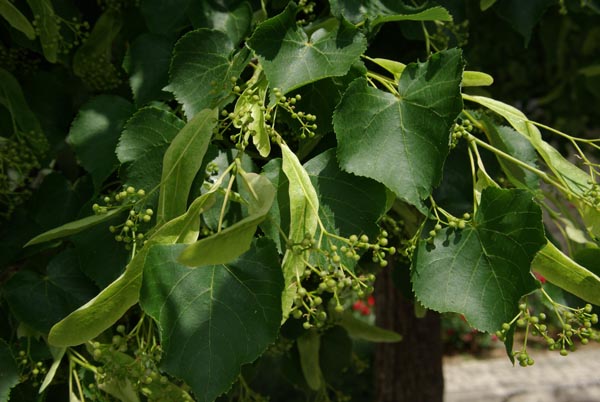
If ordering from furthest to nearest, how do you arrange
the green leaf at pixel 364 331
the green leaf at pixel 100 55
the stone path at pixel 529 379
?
1. the stone path at pixel 529 379
2. the green leaf at pixel 364 331
3. the green leaf at pixel 100 55

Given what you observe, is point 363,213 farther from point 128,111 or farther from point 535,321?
point 128,111

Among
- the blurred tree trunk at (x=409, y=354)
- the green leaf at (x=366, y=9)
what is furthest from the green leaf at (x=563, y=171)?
the blurred tree trunk at (x=409, y=354)

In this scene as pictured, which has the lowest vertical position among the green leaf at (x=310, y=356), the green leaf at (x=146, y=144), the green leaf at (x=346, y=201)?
the green leaf at (x=310, y=356)

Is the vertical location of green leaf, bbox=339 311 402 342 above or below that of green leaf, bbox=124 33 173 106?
below

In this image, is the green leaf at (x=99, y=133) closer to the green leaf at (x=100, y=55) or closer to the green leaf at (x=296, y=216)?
the green leaf at (x=100, y=55)

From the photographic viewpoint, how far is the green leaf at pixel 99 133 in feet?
4.26

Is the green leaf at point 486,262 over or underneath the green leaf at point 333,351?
over

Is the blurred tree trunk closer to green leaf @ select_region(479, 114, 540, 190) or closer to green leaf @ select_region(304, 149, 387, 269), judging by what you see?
green leaf @ select_region(479, 114, 540, 190)

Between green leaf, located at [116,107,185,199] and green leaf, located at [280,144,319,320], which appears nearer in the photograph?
green leaf, located at [280,144,319,320]

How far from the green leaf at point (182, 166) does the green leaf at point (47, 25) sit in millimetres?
505

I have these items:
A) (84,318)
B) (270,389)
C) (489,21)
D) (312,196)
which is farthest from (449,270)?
(270,389)

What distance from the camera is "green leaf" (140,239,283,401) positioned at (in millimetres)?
947

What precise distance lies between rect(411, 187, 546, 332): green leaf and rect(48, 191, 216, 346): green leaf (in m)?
0.34

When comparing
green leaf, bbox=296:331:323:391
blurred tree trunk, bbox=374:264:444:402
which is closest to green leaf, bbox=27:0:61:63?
green leaf, bbox=296:331:323:391
